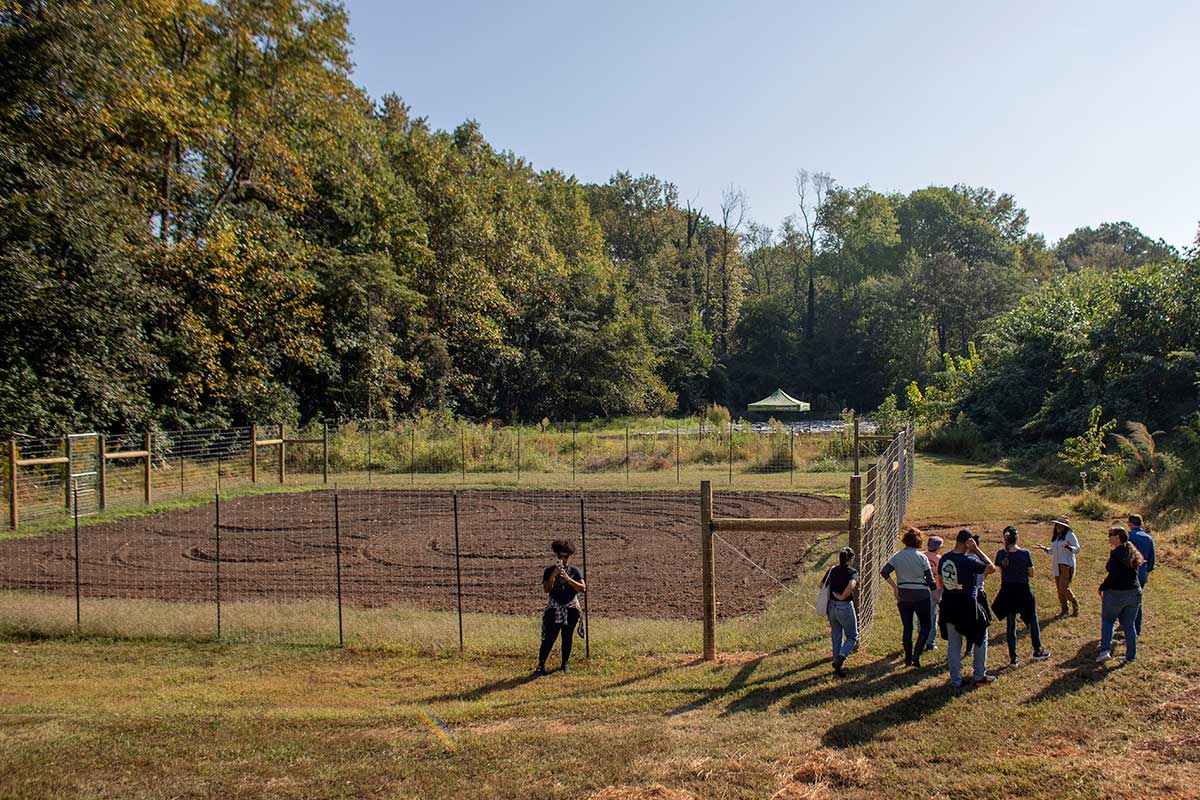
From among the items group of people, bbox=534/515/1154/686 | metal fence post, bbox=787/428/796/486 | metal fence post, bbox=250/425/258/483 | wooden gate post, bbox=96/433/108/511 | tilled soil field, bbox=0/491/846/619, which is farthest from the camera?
metal fence post, bbox=787/428/796/486

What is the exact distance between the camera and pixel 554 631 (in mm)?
10219

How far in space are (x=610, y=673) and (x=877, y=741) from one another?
3.62m

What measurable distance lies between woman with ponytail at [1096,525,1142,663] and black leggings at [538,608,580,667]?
227 inches

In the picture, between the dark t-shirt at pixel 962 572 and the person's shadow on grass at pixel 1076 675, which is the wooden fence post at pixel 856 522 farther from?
the person's shadow on grass at pixel 1076 675

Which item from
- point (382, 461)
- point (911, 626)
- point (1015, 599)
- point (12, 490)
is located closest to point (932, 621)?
point (911, 626)

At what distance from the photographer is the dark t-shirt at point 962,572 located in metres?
8.89

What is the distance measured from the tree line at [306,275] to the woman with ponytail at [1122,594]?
28731 millimetres

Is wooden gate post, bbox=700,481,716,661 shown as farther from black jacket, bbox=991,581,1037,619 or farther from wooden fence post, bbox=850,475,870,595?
black jacket, bbox=991,581,1037,619

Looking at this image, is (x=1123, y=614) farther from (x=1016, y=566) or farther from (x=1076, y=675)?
(x=1016, y=566)

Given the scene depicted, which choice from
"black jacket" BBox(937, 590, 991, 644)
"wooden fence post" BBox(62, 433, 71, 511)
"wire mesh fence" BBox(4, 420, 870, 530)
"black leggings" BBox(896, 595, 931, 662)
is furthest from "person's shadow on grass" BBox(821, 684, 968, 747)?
"wooden fence post" BBox(62, 433, 71, 511)

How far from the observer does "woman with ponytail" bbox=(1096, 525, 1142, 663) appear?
31.0 ft

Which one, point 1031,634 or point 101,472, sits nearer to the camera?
point 1031,634

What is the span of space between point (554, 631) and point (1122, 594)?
624cm

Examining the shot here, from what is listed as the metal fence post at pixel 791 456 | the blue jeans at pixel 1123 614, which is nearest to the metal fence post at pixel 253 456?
the metal fence post at pixel 791 456
